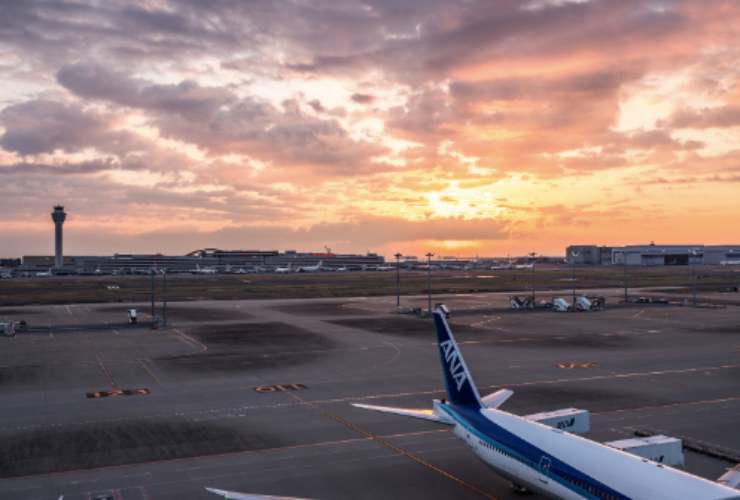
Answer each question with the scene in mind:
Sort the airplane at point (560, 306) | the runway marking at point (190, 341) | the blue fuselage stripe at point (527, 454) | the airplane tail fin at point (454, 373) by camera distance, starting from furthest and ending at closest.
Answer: the airplane at point (560, 306) → the runway marking at point (190, 341) → the airplane tail fin at point (454, 373) → the blue fuselage stripe at point (527, 454)

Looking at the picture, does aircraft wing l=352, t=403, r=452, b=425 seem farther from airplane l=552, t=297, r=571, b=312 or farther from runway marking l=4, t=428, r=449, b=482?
airplane l=552, t=297, r=571, b=312

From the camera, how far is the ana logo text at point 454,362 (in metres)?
28.1

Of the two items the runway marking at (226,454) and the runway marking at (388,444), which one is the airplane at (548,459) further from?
the runway marking at (226,454)

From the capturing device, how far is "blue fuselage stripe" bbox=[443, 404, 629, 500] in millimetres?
20141

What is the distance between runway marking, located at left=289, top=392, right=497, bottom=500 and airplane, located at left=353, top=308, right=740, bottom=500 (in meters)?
2.81

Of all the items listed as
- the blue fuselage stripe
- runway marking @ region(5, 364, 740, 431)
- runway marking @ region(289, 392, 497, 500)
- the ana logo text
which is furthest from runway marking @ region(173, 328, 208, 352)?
the blue fuselage stripe

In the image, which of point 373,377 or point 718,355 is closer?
point 373,377

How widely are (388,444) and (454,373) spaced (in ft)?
27.5

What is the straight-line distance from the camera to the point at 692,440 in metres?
33.9

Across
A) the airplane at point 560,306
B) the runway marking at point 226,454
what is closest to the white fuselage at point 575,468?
the runway marking at point 226,454

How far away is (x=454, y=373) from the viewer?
2839 centimetres

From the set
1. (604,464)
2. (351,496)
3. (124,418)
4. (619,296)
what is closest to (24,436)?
(124,418)

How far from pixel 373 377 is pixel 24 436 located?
84.5 ft

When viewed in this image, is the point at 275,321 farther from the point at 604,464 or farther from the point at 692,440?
the point at 604,464
